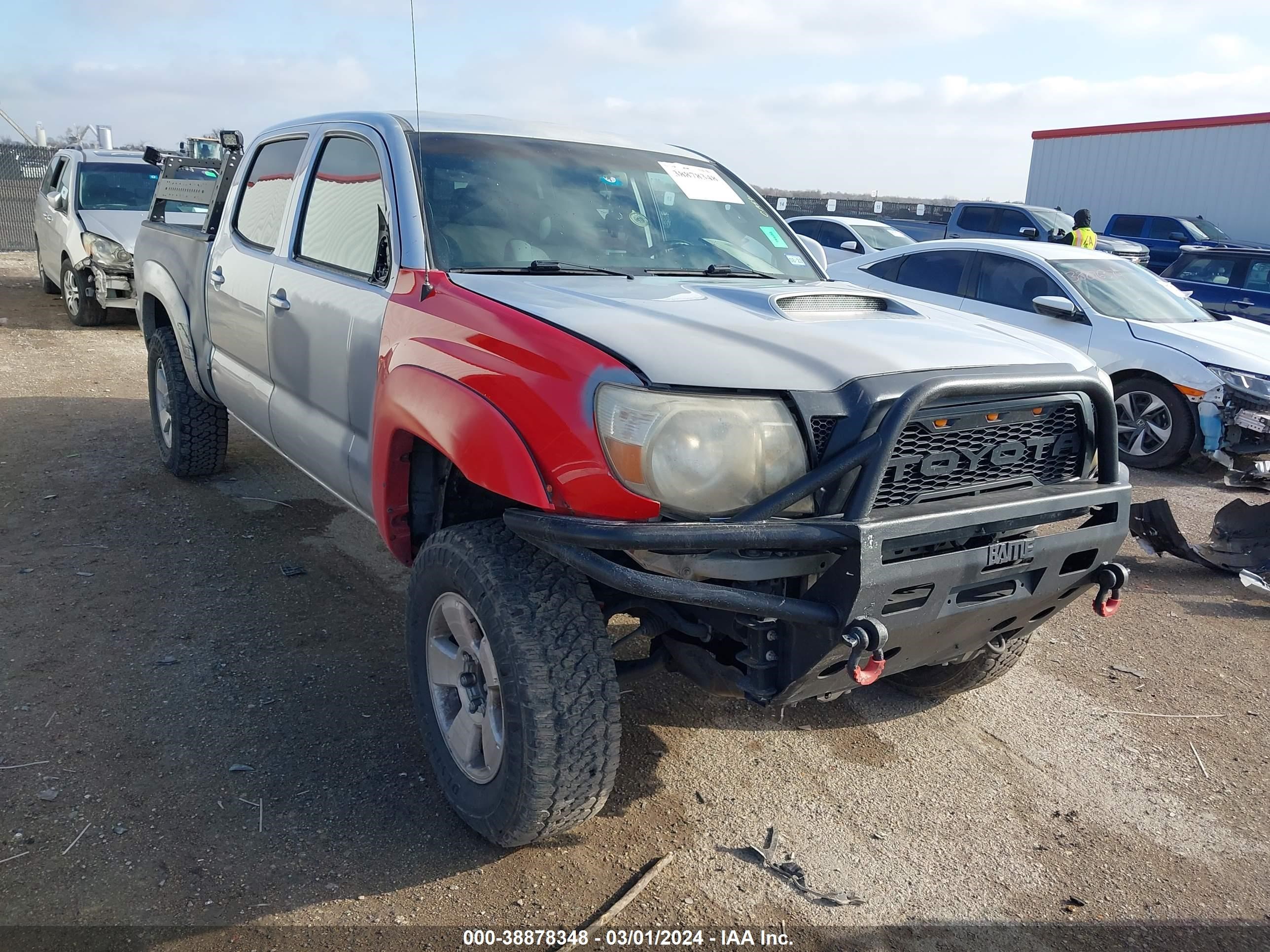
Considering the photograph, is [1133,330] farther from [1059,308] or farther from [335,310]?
[335,310]

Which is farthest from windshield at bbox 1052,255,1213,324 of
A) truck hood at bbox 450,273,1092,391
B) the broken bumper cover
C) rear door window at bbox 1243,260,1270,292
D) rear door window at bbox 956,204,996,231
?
rear door window at bbox 956,204,996,231

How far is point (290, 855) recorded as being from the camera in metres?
2.67

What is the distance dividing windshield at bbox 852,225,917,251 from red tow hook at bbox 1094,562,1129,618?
1084 centimetres

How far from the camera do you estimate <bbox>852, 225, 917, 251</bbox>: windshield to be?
1333 cm

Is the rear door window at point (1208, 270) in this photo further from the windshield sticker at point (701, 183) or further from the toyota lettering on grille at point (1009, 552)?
the toyota lettering on grille at point (1009, 552)

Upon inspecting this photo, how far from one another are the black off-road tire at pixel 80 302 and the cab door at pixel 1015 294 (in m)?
8.99

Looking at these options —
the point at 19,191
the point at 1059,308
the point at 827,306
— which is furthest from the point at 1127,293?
the point at 19,191

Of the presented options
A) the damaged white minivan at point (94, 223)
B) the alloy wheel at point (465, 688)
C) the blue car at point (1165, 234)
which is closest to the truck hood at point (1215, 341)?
the alloy wheel at point (465, 688)

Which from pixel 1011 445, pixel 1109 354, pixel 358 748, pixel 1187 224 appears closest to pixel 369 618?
pixel 358 748

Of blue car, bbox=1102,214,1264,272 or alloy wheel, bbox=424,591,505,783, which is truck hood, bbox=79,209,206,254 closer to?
alloy wheel, bbox=424,591,505,783

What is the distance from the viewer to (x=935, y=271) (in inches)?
333

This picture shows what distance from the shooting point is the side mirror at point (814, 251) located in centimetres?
414

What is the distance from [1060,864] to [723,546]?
4.96ft

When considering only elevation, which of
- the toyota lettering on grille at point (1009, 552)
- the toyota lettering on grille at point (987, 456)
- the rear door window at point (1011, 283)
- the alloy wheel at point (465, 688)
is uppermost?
the rear door window at point (1011, 283)
